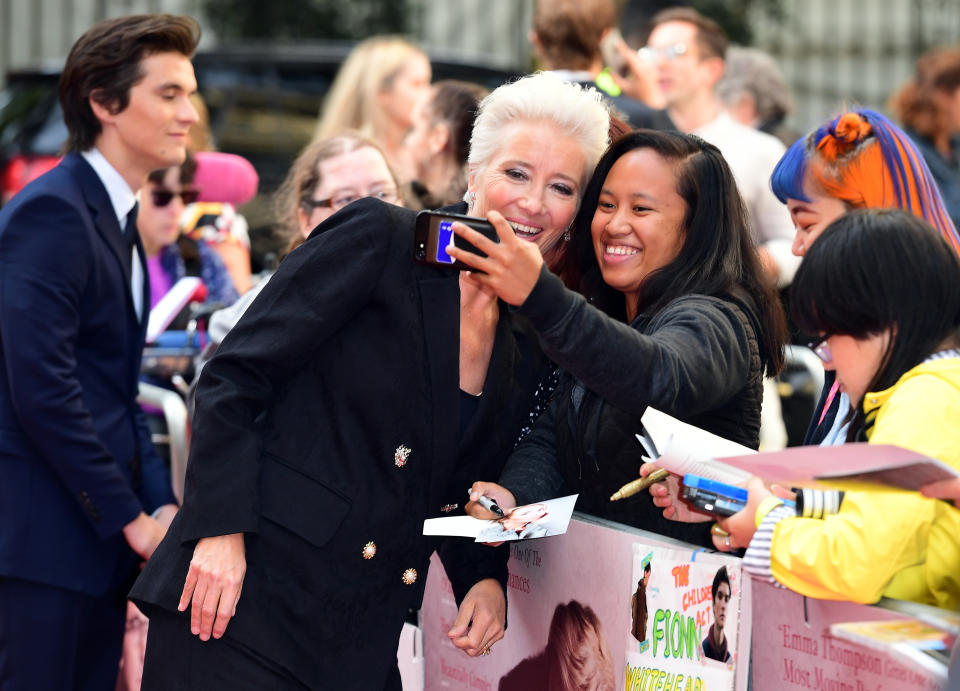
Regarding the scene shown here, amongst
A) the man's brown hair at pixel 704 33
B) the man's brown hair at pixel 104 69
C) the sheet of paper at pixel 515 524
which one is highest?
the man's brown hair at pixel 704 33

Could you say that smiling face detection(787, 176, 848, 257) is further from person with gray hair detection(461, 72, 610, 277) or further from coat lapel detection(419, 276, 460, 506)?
coat lapel detection(419, 276, 460, 506)

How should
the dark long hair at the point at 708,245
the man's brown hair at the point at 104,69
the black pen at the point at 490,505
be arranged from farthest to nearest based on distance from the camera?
the man's brown hair at the point at 104,69 → the dark long hair at the point at 708,245 → the black pen at the point at 490,505

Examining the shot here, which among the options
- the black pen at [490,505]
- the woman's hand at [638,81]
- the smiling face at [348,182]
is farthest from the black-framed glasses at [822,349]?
the woman's hand at [638,81]

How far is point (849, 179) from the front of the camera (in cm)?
294

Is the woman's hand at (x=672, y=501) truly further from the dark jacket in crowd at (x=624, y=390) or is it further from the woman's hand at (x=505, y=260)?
the woman's hand at (x=505, y=260)

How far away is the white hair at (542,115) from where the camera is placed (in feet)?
9.66

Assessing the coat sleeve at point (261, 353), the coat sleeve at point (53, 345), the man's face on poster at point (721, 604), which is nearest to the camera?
the man's face on poster at point (721, 604)

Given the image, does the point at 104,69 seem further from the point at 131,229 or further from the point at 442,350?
the point at 442,350

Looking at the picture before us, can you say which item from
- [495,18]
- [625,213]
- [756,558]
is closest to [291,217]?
[625,213]

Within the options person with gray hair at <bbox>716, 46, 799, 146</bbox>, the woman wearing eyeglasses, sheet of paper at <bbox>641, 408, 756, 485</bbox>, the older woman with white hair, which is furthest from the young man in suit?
person with gray hair at <bbox>716, 46, 799, 146</bbox>

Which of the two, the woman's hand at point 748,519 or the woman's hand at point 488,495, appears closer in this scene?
the woman's hand at point 748,519

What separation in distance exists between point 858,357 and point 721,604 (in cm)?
52

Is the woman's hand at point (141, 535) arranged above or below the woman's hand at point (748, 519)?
below

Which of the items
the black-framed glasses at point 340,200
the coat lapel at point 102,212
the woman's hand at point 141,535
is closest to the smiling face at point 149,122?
the coat lapel at point 102,212
